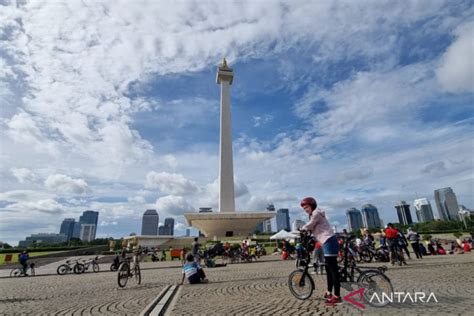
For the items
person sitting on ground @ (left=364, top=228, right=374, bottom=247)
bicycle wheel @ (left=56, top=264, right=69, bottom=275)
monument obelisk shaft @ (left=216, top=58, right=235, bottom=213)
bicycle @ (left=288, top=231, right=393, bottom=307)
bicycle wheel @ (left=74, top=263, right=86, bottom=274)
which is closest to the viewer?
bicycle @ (left=288, top=231, right=393, bottom=307)

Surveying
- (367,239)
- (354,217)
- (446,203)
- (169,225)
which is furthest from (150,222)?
(367,239)

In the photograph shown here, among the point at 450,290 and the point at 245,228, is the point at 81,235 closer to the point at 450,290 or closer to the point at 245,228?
the point at 245,228

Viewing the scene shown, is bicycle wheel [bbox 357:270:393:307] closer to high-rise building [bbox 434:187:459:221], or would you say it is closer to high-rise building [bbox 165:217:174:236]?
high-rise building [bbox 434:187:459:221]

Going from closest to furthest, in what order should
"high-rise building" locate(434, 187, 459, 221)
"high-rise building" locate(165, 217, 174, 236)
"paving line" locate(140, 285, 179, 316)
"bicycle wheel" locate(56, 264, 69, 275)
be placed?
"paving line" locate(140, 285, 179, 316), "bicycle wheel" locate(56, 264, 69, 275), "high-rise building" locate(434, 187, 459, 221), "high-rise building" locate(165, 217, 174, 236)

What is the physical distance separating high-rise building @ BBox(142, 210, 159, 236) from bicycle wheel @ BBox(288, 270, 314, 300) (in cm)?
18638

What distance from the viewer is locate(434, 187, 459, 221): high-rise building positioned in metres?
113

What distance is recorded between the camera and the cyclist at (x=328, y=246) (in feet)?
16.5

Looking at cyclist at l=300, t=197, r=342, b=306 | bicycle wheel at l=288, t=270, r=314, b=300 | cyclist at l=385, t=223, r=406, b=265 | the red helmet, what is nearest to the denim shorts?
cyclist at l=300, t=197, r=342, b=306

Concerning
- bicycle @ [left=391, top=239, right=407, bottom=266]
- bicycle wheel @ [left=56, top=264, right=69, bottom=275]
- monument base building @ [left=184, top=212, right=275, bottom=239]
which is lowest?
bicycle wheel @ [left=56, top=264, right=69, bottom=275]

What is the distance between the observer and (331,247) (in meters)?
5.06

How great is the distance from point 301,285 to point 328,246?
147cm

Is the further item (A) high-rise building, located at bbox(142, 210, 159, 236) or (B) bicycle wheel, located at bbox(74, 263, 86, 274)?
(A) high-rise building, located at bbox(142, 210, 159, 236)

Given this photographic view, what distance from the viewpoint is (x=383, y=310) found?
4.84 m

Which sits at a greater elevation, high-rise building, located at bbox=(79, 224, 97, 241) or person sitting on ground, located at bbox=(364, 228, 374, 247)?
high-rise building, located at bbox=(79, 224, 97, 241)
